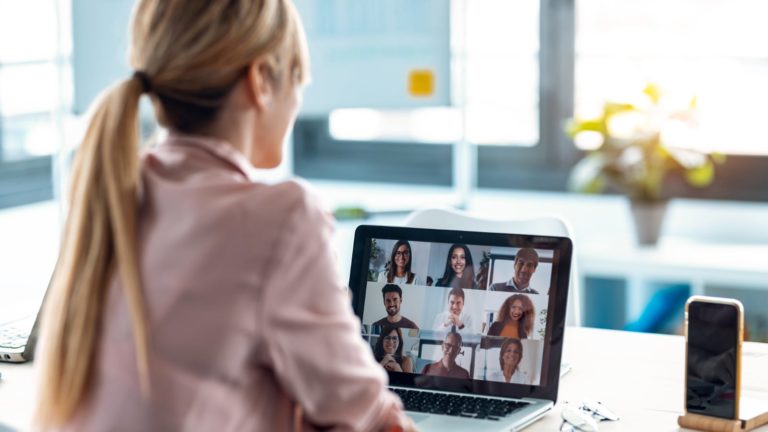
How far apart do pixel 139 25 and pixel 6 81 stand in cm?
244

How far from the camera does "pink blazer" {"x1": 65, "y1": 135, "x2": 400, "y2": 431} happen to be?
3.52 feet

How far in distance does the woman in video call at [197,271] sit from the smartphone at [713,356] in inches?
22.5

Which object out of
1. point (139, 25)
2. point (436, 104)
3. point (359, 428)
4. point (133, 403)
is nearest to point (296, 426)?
point (359, 428)

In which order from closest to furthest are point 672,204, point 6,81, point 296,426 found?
point 296,426 → point 6,81 → point 672,204

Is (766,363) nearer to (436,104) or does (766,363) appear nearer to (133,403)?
(133,403)

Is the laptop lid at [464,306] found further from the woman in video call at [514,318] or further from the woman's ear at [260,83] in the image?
the woman's ear at [260,83]

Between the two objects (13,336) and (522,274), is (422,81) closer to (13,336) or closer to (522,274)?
(13,336)

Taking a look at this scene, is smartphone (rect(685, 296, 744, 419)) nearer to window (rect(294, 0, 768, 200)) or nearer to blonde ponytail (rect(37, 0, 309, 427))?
blonde ponytail (rect(37, 0, 309, 427))

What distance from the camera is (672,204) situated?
3.73 m

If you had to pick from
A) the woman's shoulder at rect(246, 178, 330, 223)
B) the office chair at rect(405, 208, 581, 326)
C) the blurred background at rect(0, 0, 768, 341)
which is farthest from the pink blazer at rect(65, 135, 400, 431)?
the blurred background at rect(0, 0, 768, 341)

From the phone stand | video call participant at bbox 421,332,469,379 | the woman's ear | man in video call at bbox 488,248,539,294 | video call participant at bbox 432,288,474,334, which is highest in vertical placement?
the woman's ear

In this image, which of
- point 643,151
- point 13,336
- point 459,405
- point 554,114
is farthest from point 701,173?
point 13,336

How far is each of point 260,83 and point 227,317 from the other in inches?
10.5

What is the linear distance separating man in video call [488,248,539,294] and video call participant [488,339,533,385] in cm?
8
